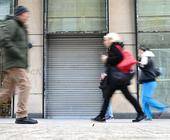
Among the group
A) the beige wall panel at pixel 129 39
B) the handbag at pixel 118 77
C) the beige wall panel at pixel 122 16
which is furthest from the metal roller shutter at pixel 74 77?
the handbag at pixel 118 77

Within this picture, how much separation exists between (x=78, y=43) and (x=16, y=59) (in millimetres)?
6757

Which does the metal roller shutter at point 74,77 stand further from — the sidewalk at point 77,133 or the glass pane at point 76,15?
the sidewalk at point 77,133

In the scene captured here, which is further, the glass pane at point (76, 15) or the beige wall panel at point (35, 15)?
the glass pane at point (76, 15)

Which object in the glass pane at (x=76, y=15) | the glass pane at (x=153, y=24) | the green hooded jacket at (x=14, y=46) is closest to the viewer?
the green hooded jacket at (x=14, y=46)

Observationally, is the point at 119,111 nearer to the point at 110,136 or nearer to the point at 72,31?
the point at 72,31

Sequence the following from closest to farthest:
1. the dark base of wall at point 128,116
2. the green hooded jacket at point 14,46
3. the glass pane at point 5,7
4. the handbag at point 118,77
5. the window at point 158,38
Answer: the green hooded jacket at point 14,46 → the handbag at point 118,77 → the dark base of wall at point 128,116 → the window at point 158,38 → the glass pane at point 5,7

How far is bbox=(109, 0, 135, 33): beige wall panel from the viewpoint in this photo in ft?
46.0

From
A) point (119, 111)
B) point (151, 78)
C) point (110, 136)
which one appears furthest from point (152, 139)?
point (119, 111)

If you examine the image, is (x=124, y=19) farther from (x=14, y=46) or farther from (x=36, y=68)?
(x=14, y=46)

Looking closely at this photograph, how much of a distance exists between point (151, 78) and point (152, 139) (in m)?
4.85

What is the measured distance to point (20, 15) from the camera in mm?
7996

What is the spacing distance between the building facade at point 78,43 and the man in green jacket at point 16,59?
6.01 m

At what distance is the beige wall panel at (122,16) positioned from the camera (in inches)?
552

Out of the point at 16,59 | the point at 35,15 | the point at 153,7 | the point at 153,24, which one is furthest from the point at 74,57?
the point at 16,59
